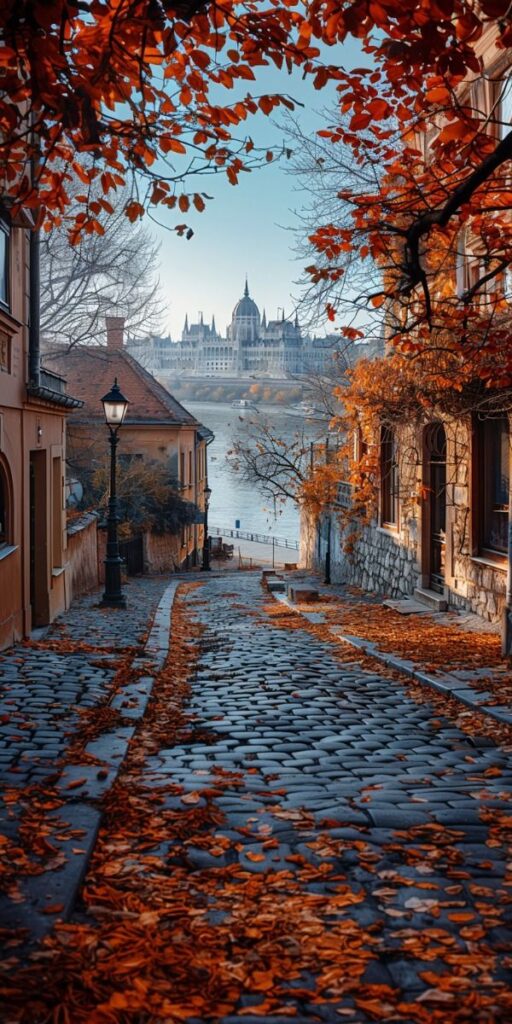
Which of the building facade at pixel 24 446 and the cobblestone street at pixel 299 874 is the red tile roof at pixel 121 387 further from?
the cobblestone street at pixel 299 874

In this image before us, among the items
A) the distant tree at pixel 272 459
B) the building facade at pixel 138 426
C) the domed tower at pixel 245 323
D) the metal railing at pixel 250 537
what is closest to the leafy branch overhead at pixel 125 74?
the distant tree at pixel 272 459

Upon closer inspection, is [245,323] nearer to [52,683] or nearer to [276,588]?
[276,588]

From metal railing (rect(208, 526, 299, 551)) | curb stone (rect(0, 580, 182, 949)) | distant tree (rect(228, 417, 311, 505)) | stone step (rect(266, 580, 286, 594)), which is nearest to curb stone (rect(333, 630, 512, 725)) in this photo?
curb stone (rect(0, 580, 182, 949))

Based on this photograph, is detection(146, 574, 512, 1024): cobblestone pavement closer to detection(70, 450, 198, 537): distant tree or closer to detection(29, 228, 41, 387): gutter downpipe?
detection(29, 228, 41, 387): gutter downpipe

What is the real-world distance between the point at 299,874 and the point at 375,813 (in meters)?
0.88

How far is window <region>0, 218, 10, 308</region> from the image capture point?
10.3m

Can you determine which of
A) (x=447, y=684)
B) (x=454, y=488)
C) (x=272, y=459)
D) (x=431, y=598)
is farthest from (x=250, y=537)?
(x=447, y=684)

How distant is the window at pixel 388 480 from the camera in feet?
57.5

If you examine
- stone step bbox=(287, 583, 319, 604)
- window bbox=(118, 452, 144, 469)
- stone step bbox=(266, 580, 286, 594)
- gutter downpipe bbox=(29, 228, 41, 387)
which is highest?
gutter downpipe bbox=(29, 228, 41, 387)

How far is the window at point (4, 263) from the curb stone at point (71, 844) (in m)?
5.22

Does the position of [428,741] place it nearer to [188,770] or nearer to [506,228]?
[188,770]

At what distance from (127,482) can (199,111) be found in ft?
76.8

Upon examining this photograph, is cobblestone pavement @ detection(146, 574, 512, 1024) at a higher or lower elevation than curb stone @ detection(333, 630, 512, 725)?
higher

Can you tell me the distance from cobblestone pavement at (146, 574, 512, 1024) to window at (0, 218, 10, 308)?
506 cm
